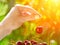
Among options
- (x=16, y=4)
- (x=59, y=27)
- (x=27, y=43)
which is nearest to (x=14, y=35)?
(x=27, y=43)

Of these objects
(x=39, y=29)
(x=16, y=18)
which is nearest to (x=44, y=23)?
(x=39, y=29)

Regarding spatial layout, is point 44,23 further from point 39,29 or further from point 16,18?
point 16,18

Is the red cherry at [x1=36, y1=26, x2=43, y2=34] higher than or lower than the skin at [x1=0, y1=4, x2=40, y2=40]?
lower

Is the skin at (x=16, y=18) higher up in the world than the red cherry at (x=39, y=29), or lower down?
higher up

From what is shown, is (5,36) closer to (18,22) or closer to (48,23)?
(18,22)
